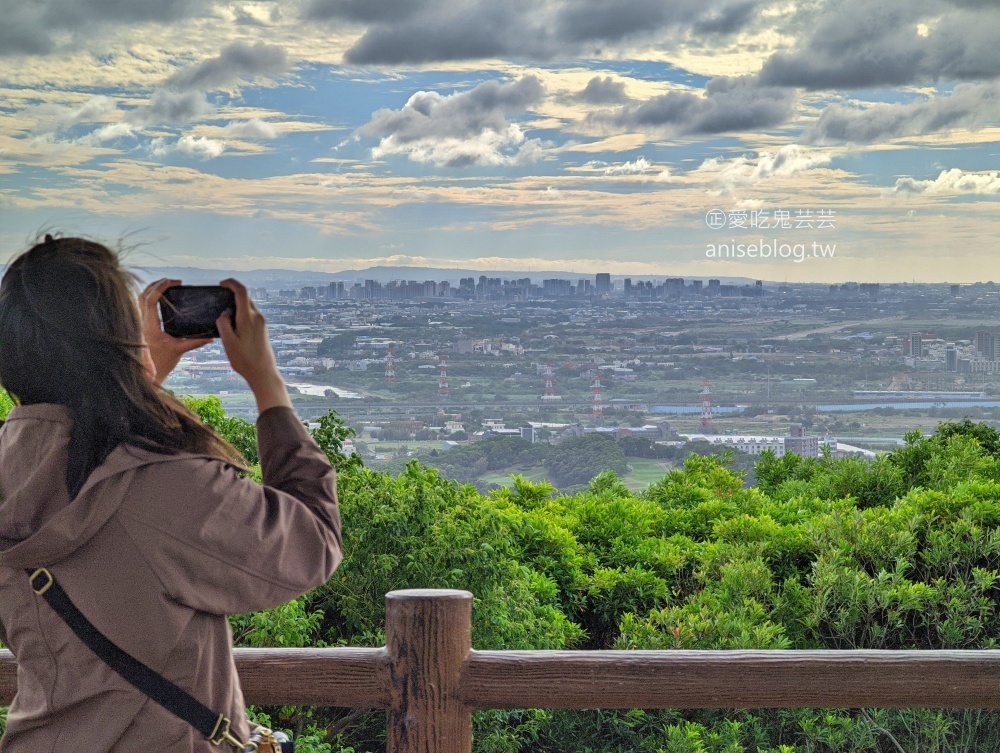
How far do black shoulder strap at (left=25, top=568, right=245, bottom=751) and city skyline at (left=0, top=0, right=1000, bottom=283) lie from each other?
11305 millimetres

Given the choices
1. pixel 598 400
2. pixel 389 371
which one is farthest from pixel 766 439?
pixel 389 371

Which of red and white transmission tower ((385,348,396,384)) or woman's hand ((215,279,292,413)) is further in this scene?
red and white transmission tower ((385,348,396,384))

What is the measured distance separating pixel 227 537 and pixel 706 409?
1015 cm

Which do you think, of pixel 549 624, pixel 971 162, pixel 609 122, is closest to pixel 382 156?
pixel 609 122

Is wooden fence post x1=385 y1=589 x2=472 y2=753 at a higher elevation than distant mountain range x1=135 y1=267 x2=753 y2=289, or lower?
lower

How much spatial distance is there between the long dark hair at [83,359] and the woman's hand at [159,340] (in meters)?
0.12

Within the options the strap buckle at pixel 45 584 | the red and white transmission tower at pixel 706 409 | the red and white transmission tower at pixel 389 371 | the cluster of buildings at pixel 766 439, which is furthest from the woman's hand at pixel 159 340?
the red and white transmission tower at pixel 389 371

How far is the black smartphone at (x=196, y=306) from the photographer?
1.30 meters

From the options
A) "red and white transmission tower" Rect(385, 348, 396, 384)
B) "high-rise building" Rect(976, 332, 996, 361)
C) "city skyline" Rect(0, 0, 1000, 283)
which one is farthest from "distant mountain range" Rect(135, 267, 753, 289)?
"high-rise building" Rect(976, 332, 996, 361)

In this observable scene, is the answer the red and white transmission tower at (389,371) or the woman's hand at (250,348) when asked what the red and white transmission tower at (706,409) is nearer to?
the red and white transmission tower at (389,371)

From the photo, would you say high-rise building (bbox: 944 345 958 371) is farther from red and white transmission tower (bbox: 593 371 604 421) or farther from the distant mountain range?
red and white transmission tower (bbox: 593 371 604 421)

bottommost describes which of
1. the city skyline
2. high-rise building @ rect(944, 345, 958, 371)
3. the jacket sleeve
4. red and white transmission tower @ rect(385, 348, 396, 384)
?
red and white transmission tower @ rect(385, 348, 396, 384)

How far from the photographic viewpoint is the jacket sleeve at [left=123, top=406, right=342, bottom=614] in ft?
3.79

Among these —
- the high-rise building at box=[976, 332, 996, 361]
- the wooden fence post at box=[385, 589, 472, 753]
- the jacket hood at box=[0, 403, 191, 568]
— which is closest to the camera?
the jacket hood at box=[0, 403, 191, 568]
